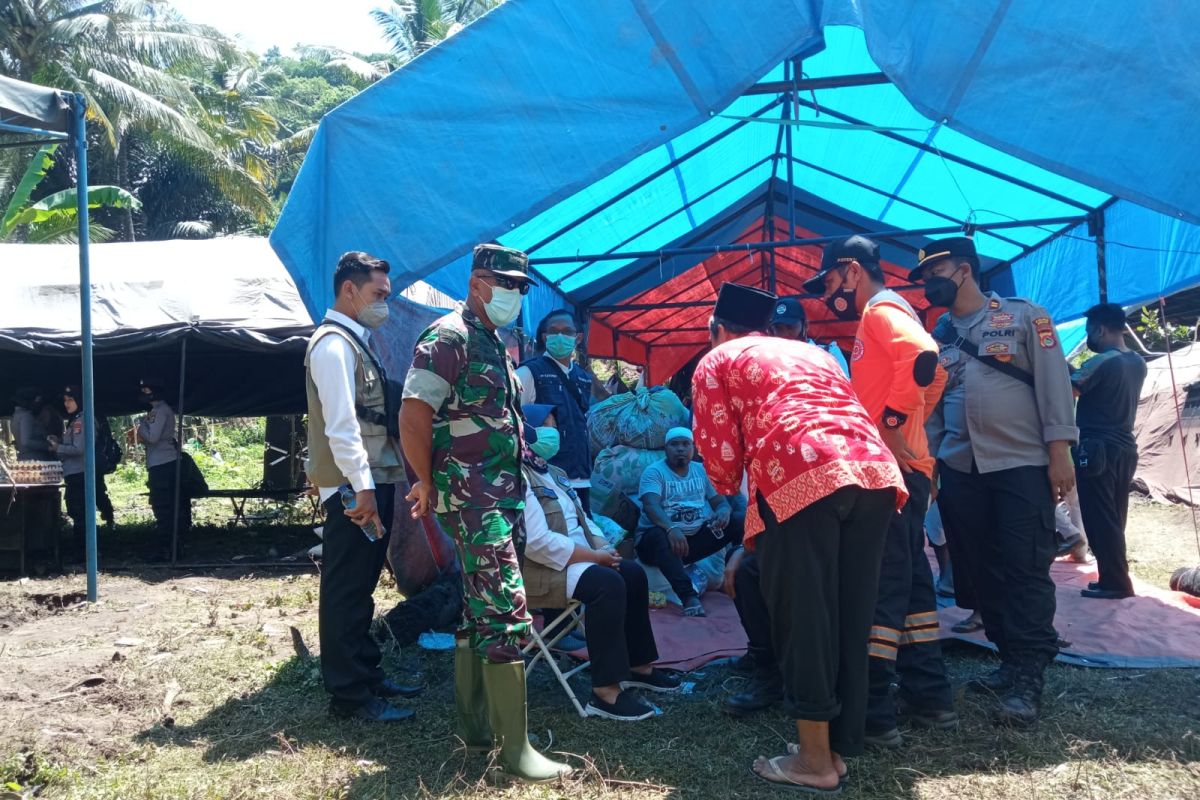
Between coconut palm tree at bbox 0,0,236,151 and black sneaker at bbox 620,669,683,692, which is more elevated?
coconut palm tree at bbox 0,0,236,151

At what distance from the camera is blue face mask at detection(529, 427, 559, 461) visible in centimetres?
456

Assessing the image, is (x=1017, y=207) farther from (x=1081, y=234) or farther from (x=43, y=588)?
(x=43, y=588)

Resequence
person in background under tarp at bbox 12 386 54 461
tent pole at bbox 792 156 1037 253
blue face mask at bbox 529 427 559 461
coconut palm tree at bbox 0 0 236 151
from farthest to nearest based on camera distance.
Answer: coconut palm tree at bbox 0 0 236 151 → person in background under tarp at bbox 12 386 54 461 → tent pole at bbox 792 156 1037 253 → blue face mask at bbox 529 427 559 461

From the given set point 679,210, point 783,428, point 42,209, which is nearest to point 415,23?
point 42,209

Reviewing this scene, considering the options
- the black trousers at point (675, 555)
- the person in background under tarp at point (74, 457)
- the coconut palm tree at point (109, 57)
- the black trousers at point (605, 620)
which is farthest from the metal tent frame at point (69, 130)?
the coconut palm tree at point (109, 57)

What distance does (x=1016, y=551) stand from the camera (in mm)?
3697

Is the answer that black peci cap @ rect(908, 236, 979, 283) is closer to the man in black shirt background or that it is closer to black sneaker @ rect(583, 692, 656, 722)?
black sneaker @ rect(583, 692, 656, 722)

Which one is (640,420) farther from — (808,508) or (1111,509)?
(808,508)

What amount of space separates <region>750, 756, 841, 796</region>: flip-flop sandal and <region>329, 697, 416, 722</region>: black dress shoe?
147 cm

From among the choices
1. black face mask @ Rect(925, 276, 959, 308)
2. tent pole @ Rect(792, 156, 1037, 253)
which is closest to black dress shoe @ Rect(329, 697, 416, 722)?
black face mask @ Rect(925, 276, 959, 308)

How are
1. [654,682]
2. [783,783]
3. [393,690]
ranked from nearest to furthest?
[783,783]
[393,690]
[654,682]

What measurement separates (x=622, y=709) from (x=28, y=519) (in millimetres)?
6076

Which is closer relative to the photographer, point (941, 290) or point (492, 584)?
point (492, 584)

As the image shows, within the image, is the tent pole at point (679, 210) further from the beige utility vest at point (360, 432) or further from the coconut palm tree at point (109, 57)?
the coconut palm tree at point (109, 57)
